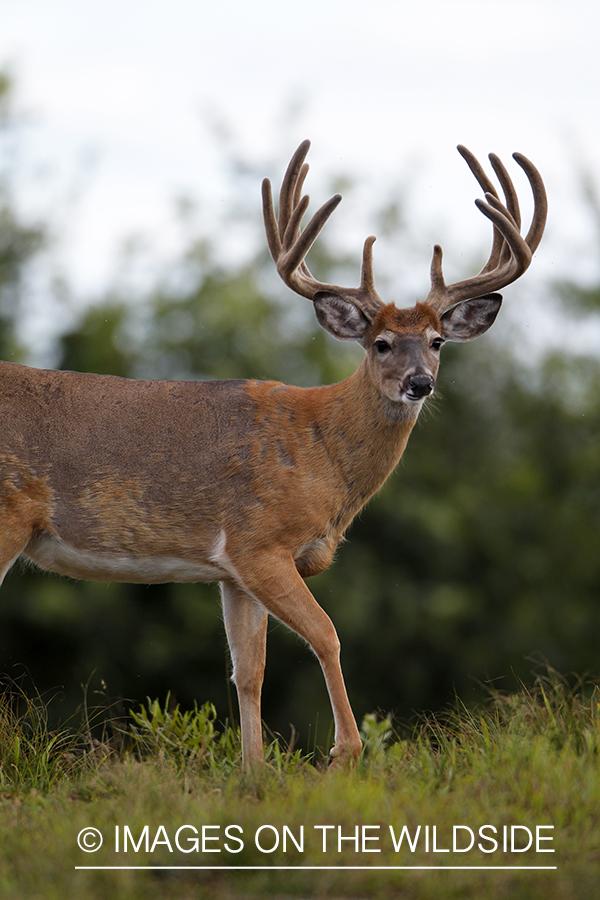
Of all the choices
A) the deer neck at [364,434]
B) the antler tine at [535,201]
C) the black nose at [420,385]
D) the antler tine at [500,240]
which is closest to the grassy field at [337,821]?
the deer neck at [364,434]

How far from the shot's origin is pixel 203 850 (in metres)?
3.69

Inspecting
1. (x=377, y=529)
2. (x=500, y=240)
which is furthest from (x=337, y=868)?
(x=377, y=529)

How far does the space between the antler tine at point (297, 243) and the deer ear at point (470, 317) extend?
1.34 feet

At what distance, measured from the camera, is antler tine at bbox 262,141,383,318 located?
240 inches

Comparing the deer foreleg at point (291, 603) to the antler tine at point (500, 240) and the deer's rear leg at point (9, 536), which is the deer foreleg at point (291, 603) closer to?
the deer's rear leg at point (9, 536)

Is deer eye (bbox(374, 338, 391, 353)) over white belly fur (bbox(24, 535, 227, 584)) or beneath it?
over

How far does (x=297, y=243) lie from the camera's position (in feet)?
19.8

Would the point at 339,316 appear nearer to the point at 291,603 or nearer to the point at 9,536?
the point at 291,603

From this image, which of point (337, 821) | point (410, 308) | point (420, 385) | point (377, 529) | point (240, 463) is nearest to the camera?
point (337, 821)

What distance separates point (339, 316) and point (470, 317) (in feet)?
2.47

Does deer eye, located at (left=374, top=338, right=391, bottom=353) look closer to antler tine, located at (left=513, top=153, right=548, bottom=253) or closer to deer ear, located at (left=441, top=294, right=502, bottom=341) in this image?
deer ear, located at (left=441, top=294, right=502, bottom=341)

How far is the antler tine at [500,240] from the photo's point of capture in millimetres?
6170

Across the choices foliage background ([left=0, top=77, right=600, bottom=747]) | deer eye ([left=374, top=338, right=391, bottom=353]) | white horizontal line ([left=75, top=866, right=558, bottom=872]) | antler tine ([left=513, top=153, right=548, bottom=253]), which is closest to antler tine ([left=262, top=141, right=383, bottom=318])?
deer eye ([left=374, top=338, right=391, bottom=353])

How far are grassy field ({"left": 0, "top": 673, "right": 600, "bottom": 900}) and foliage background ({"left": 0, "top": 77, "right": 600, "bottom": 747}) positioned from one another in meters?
12.0
